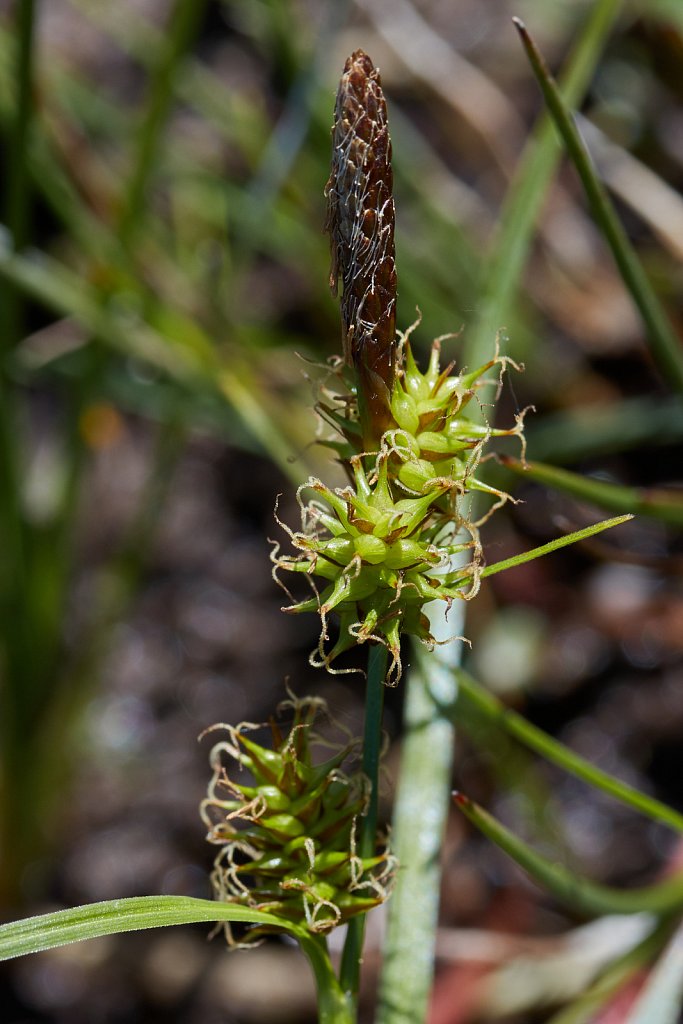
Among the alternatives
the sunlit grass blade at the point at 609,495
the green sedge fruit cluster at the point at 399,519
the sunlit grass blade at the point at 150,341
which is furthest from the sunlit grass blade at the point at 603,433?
the green sedge fruit cluster at the point at 399,519

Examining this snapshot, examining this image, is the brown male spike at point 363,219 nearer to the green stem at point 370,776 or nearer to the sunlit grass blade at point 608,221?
the green stem at point 370,776

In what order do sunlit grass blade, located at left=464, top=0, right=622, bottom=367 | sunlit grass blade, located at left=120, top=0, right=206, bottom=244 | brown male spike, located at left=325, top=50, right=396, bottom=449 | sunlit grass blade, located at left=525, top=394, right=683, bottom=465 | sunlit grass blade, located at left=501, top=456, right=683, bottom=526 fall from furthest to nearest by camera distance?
1. sunlit grass blade, located at left=525, top=394, right=683, bottom=465
2. sunlit grass blade, located at left=120, top=0, right=206, bottom=244
3. sunlit grass blade, located at left=464, top=0, right=622, bottom=367
4. sunlit grass blade, located at left=501, top=456, right=683, bottom=526
5. brown male spike, located at left=325, top=50, right=396, bottom=449

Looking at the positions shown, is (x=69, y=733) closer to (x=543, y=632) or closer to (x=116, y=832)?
(x=116, y=832)

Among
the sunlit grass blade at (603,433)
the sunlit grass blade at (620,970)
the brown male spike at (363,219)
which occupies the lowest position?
the sunlit grass blade at (620,970)

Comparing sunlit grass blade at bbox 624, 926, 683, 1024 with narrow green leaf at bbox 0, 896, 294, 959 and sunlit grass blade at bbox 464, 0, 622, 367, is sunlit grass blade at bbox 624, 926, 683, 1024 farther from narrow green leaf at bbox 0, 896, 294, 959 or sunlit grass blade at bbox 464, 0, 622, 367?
sunlit grass blade at bbox 464, 0, 622, 367

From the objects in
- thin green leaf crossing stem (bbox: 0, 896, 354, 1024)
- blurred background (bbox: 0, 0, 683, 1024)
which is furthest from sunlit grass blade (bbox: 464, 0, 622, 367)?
thin green leaf crossing stem (bbox: 0, 896, 354, 1024)

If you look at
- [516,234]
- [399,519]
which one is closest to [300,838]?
[399,519]

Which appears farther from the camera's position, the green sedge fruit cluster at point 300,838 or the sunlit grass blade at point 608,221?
the sunlit grass blade at point 608,221
